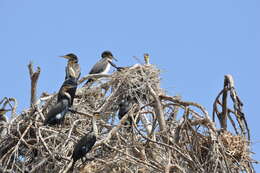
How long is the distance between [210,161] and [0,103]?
330 centimetres

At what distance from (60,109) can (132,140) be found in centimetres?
118

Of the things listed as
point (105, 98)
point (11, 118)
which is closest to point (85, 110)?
point (105, 98)

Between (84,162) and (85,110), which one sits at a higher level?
(85,110)

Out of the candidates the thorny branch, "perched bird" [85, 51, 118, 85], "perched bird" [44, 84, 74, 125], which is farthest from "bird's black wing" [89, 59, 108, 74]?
"perched bird" [44, 84, 74, 125]

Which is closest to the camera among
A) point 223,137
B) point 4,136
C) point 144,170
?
point 144,170

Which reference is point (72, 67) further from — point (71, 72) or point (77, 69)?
point (71, 72)

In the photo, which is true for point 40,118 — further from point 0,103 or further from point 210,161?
point 210,161

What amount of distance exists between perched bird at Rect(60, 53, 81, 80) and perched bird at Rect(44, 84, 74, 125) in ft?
2.59

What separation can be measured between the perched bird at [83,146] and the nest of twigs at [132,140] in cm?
9

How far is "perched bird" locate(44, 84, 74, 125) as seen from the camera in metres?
8.84

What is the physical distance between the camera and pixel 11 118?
9234mm

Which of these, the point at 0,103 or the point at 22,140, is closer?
the point at 22,140

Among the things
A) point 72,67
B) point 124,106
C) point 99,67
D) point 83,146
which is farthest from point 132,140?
point 99,67

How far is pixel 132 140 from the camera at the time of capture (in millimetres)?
8125
